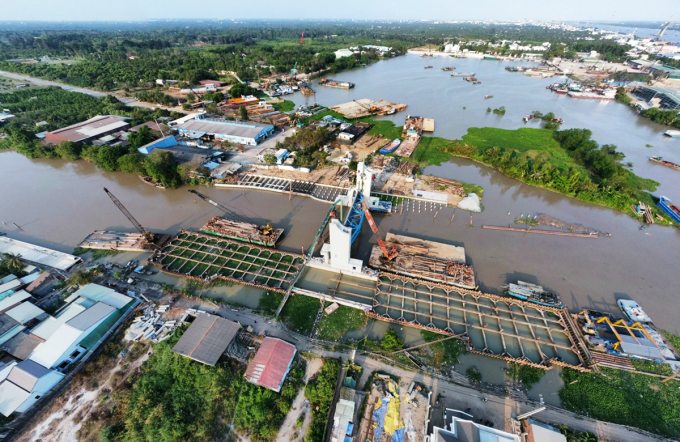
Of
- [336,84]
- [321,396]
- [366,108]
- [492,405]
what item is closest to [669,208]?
[492,405]

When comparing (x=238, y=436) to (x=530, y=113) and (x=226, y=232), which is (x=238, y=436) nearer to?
(x=226, y=232)

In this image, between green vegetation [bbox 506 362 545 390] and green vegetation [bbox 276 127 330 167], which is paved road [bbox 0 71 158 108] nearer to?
green vegetation [bbox 276 127 330 167]

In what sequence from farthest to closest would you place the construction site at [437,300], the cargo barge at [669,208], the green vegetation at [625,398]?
the cargo barge at [669,208], the construction site at [437,300], the green vegetation at [625,398]

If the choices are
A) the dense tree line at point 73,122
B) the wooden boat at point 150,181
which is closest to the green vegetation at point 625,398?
the dense tree line at point 73,122

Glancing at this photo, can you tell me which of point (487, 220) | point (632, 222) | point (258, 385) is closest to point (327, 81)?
point (487, 220)

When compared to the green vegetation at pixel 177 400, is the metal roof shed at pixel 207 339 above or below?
above

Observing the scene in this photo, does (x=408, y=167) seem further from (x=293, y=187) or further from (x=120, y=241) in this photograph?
(x=120, y=241)

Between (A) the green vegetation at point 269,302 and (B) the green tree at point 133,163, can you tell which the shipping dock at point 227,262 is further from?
(B) the green tree at point 133,163
